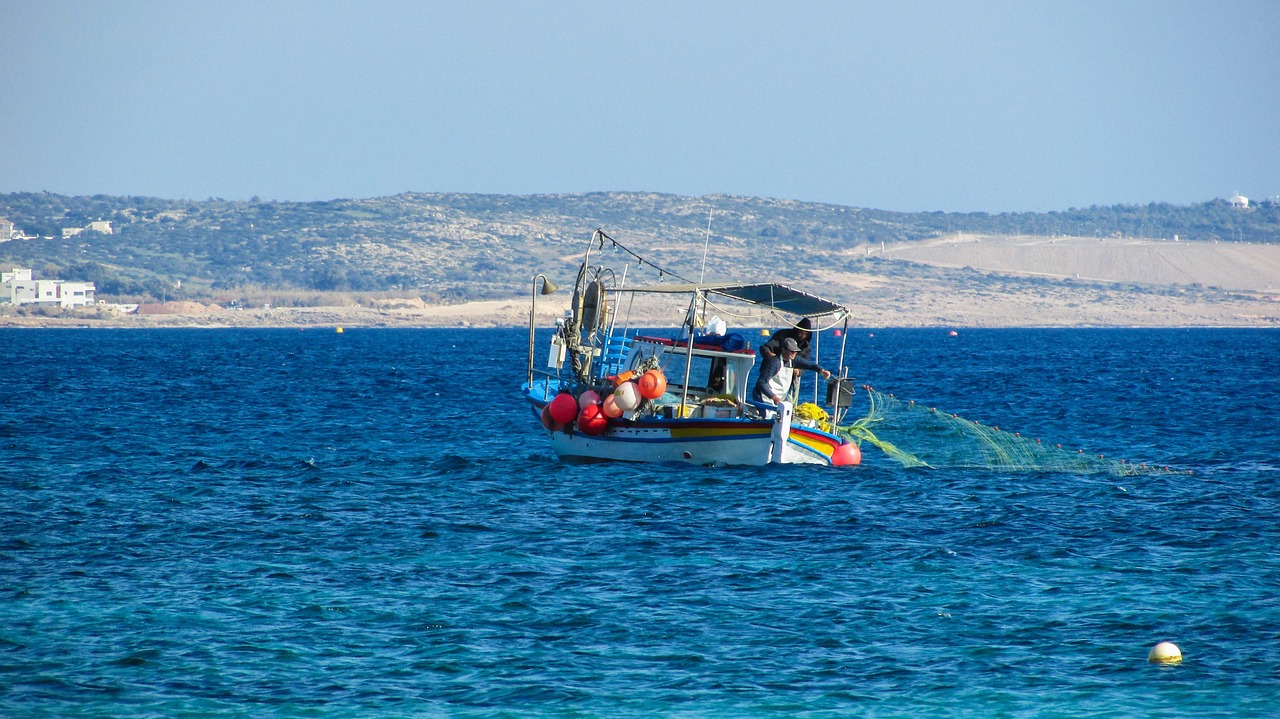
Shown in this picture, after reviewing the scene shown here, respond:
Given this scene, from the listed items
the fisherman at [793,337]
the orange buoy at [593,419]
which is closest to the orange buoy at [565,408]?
the orange buoy at [593,419]

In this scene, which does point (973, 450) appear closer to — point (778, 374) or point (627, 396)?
point (778, 374)

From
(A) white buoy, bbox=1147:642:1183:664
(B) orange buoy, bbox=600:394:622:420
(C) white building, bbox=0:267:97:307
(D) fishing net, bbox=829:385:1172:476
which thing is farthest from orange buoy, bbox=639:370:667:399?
(C) white building, bbox=0:267:97:307

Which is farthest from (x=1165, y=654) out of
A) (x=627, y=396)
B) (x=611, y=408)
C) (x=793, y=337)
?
(x=611, y=408)

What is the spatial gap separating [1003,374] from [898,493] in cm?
4826

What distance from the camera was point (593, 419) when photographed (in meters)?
29.2

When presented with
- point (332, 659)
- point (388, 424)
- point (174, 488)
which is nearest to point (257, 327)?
point (388, 424)

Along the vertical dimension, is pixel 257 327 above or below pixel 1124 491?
below

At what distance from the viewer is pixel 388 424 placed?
139ft

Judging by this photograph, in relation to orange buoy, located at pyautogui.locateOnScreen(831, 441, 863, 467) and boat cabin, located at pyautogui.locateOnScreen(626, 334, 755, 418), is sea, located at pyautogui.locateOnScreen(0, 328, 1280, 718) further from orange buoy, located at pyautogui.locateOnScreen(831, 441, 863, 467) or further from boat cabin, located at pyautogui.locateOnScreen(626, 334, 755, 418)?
boat cabin, located at pyautogui.locateOnScreen(626, 334, 755, 418)

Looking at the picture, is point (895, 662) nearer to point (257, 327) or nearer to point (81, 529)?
point (81, 529)

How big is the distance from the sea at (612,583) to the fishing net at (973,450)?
0.82 metres

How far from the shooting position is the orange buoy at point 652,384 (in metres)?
28.2

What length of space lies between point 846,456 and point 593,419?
17.6 ft

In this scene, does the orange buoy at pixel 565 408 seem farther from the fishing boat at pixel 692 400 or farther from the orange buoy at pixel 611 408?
the orange buoy at pixel 611 408
